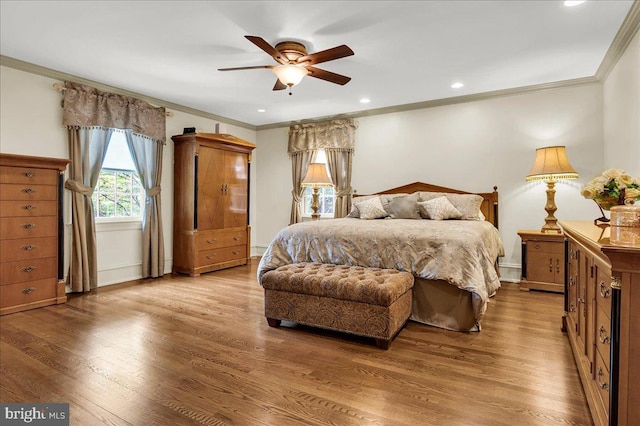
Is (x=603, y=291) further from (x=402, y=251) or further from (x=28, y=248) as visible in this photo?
(x=28, y=248)

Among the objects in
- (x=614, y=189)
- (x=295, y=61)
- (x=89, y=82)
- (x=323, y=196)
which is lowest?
(x=614, y=189)

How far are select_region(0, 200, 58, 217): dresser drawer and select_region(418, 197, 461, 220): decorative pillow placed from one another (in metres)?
4.11

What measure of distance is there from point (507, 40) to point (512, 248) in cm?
265

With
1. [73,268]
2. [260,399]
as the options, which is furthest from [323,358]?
[73,268]

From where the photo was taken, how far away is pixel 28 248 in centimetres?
340

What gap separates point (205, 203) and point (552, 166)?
4.53 metres

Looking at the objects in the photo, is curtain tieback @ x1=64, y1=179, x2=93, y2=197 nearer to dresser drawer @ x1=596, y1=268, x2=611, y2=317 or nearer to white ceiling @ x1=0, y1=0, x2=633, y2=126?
white ceiling @ x1=0, y1=0, x2=633, y2=126

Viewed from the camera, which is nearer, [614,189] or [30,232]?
[614,189]

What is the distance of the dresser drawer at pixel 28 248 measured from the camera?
3264 mm

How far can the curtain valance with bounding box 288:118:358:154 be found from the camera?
226 inches

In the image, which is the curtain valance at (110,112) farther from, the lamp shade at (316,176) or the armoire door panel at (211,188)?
the lamp shade at (316,176)

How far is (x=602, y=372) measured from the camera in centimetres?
149

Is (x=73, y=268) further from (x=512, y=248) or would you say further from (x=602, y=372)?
(x=512, y=248)

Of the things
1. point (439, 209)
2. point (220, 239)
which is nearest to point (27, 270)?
point (220, 239)
